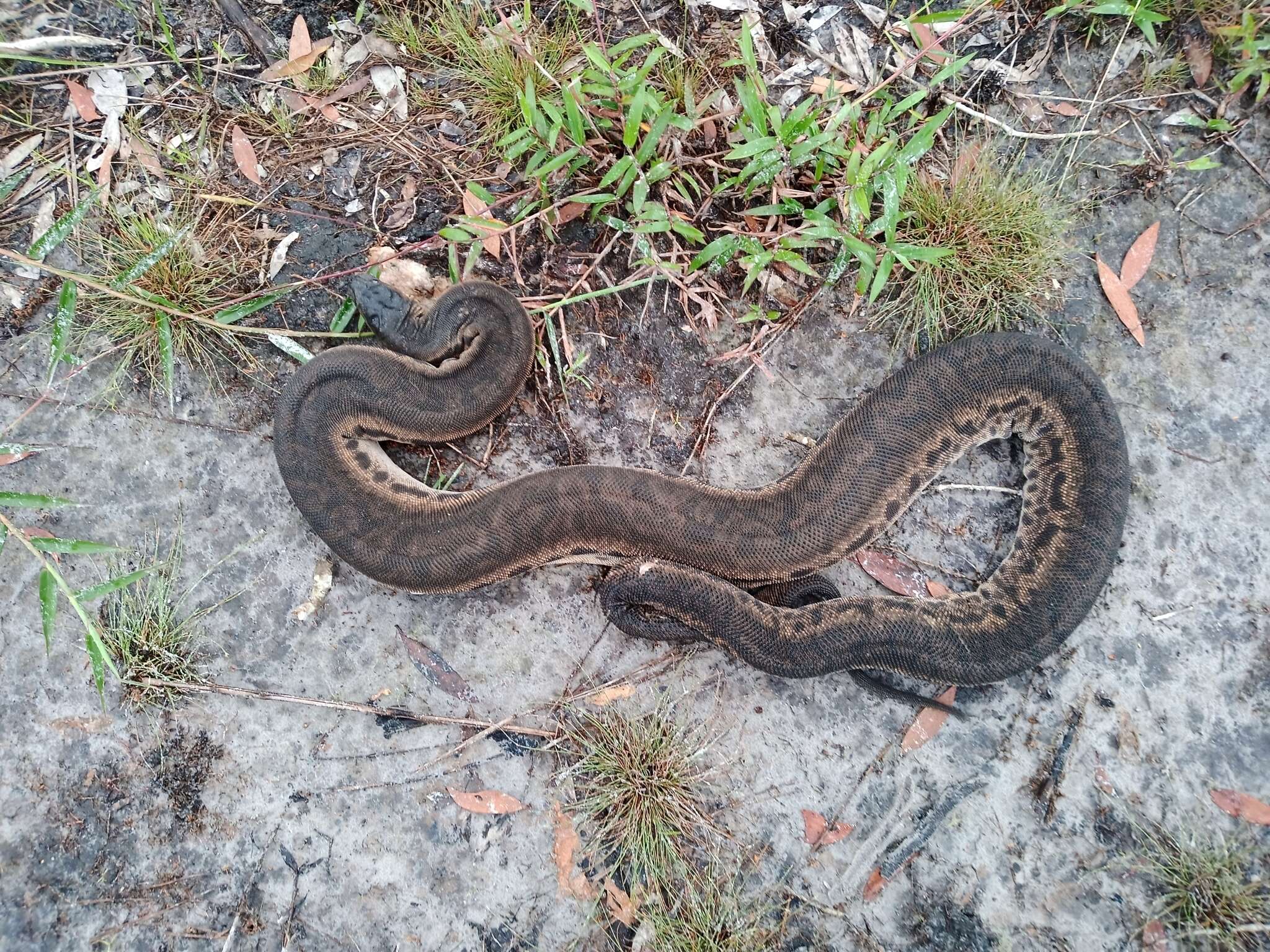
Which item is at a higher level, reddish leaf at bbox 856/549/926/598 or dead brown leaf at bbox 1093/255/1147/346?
dead brown leaf at bbox 1093/255/1147/346

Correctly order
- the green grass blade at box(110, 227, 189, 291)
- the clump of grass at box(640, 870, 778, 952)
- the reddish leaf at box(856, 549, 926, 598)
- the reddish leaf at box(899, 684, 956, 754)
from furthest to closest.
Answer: the reddish leaf at box(856, 549, 926, 598)
the reddish leaf at box(899, 684, 956, 754)
the clump of grass at box(640, 870, 778, 952)
the green grass blade at box(110, 227, 189, 291)

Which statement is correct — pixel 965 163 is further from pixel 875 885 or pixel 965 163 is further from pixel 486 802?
pixel 486 802

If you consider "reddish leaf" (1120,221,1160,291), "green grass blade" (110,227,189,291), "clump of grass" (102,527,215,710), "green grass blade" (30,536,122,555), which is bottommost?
"clump of grass" (102,527,215,710)

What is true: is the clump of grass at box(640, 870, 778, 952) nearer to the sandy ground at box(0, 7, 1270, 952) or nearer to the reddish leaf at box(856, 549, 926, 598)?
the sandy ground at box(0, 7, 1270, 952)

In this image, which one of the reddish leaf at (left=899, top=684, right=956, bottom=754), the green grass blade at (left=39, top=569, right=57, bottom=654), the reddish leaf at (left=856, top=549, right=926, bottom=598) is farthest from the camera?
the reddish leaf at (left=856, top=549, right=926, bottom=598)

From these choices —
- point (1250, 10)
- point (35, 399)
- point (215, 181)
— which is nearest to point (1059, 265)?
point (1250, 10)

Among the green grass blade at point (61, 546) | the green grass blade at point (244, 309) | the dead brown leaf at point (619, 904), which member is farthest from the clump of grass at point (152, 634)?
the dead brown leaf at point (619, 904)

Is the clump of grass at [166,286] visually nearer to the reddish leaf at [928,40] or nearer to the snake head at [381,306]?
the snake head at [381,306]

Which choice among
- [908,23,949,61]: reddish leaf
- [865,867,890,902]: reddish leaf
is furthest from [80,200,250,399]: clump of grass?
[865,867,890,902]: reddish leaf
